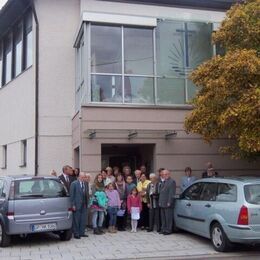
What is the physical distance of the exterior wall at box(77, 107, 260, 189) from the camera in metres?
14.4

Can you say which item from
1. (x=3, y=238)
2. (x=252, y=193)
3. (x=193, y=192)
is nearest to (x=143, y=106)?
(x=193, y=192)

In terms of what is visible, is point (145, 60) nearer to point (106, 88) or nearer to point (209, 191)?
point (106, 88)

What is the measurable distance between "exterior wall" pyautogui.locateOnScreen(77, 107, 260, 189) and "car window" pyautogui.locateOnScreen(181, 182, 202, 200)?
291 cm

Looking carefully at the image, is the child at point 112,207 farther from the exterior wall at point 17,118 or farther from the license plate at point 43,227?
the exterior wall at point 17,118

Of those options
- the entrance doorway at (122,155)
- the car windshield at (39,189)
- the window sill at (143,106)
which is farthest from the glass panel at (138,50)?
the car windshield at (39,189)

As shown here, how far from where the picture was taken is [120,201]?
13.2m

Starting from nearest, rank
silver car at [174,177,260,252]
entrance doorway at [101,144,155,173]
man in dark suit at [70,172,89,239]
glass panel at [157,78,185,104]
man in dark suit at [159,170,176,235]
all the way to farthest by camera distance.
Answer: silver car at [174,177,260,252], man in dark suit at [70,172,89,239], man in dark suit at [159,170,176,235], glass panel at [157,78,185,104], entrance doorway at [101,144,155,173]

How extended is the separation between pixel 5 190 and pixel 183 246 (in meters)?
4.16

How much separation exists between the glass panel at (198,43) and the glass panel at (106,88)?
253cm

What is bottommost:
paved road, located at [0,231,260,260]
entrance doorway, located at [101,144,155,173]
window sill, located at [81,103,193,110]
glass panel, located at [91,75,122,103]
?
paved road, located at [0,231,260,260]

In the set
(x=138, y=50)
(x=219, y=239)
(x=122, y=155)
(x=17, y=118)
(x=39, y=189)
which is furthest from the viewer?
(x=17, y=118)

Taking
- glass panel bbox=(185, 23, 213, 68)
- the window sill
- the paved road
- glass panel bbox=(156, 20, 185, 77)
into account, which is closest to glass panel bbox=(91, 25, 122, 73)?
Result: the window sill

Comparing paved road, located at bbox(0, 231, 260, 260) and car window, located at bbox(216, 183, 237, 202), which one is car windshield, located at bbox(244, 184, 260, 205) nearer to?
car window, located at bbox(216, 183, 237, 202)

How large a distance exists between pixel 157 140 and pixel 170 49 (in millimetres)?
3008
